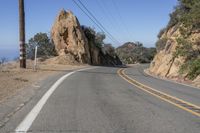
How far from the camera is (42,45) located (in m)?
66.1

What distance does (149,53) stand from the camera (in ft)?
378

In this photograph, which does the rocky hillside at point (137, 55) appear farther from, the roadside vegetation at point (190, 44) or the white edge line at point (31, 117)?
the white edge line at point (31, 117)

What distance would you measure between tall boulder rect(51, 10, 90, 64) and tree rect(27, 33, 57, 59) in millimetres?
3918

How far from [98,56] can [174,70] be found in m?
34.3

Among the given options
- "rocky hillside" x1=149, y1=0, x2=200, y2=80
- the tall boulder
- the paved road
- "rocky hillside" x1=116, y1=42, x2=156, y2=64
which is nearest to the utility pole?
"rocky hillside" x1=149, y1=0, x2=200, y2=80

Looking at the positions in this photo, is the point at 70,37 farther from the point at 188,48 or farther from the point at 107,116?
the point at 107,116

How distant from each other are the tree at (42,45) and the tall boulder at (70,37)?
3.92 m

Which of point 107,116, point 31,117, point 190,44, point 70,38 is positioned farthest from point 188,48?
point 70,38

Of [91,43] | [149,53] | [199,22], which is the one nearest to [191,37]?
[199,22]

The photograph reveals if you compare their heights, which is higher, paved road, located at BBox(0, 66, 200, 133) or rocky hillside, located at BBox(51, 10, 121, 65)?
rocky hillside, located at BBox(51, 10, 121, 65)

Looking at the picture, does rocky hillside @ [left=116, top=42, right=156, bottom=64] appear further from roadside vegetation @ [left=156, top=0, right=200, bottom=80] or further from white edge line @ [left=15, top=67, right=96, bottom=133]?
white edge line @ [left=15, top=67, right=96, bottom=133]

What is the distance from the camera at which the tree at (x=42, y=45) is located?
63.4 metres

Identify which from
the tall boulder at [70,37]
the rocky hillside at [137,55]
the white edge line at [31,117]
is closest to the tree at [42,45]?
the tall boulder at [70,37]

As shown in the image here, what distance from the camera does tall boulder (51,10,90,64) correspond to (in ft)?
185
